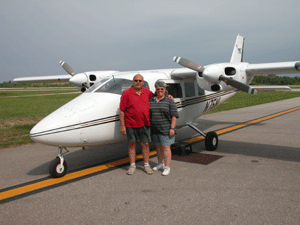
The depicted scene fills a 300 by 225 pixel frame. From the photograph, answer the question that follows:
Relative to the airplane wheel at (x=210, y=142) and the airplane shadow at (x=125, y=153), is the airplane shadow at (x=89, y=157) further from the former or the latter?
the airplane wheel at (x=210, y=142)

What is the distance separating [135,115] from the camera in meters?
5.17

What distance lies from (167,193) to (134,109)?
1.81 metres

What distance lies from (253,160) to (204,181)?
6.82 feet

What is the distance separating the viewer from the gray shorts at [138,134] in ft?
A: 17.2

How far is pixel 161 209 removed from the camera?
378 centimetres

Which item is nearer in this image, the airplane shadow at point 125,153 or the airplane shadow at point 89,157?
the airplane shadow at point 89,157

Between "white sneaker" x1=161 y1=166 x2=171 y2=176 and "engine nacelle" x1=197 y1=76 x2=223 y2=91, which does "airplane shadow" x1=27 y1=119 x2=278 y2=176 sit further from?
"engine nacelle" x1=197 y1=76 x2=223 y2=91

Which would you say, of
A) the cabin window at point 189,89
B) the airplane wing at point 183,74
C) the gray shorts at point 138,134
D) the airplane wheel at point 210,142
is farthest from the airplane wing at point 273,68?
the gray shorts at point 138,134

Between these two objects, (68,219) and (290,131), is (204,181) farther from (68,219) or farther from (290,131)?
A: (290,131)

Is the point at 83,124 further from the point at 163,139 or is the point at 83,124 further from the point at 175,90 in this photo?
the point at 175,90

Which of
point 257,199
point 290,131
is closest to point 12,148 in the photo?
point 257,199

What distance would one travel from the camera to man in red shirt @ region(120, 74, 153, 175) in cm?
516

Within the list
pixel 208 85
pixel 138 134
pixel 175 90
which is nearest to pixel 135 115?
pixel 138 134

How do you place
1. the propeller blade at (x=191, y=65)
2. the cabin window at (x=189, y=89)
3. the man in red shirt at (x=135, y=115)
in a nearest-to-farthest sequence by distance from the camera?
the man in red shirt at (x=135, y=115), the propeller blade at (x=191, y=65), the cabin window at (x=189, y=89)
